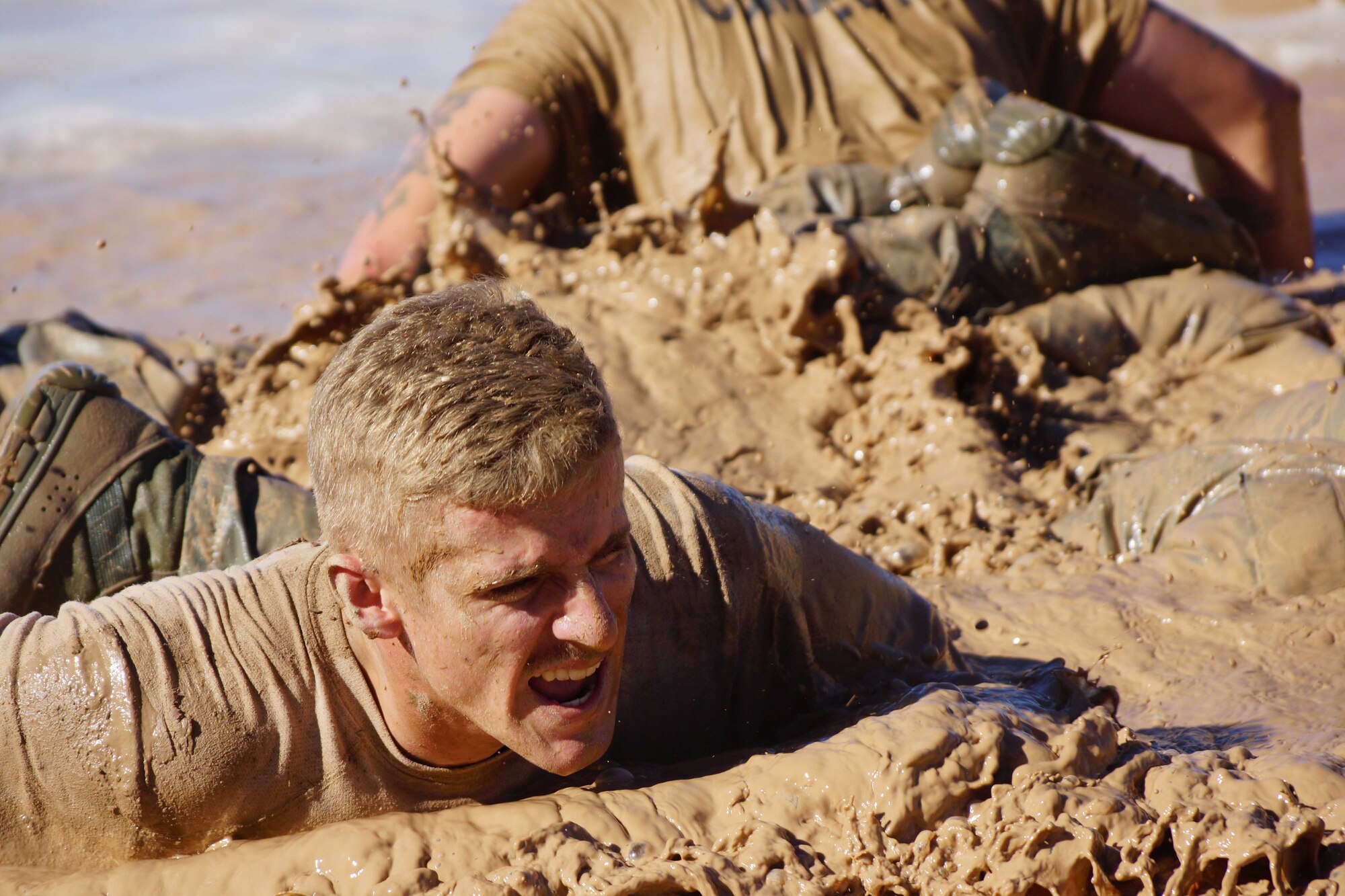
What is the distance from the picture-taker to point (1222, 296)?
4.23m

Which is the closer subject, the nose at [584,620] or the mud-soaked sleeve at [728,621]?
the nose at [584,620]

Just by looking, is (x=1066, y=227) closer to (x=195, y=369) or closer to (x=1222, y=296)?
(x=1222, y=296)

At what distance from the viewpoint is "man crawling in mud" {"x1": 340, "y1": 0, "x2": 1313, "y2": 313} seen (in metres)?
4.13

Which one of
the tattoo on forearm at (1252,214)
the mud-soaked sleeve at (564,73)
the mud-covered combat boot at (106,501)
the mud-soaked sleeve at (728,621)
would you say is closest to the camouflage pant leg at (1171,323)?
the tattoo on forearm at (1252,214)

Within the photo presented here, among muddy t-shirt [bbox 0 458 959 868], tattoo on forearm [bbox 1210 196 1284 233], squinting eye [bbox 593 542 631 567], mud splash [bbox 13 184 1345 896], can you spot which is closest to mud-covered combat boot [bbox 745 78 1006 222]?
mud splash [bbox 13 184 1345 896]

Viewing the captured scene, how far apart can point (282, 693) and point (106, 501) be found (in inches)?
39.5

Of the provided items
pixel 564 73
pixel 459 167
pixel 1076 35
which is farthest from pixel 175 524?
pixel 1076 35

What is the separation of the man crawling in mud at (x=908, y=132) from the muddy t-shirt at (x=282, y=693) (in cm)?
207

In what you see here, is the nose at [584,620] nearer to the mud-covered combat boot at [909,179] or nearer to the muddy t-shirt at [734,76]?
the mud-covered combat boot at [909,179]

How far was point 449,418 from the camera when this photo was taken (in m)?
1.60

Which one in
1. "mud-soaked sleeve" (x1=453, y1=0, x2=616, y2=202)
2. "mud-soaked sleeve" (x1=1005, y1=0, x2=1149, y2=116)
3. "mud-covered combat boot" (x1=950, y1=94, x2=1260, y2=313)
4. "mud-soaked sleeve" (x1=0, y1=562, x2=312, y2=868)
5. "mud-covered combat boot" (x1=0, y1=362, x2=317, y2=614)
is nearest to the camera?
"mud-soaked sleeve" (x1=0, y1=562, x2=312, y2=868)

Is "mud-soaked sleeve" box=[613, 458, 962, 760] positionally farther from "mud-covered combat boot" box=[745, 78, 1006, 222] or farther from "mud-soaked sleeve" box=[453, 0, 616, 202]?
"mud-soaked sleeve" box=[453, 0, 616, 202]

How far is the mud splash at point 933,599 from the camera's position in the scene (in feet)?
5.56

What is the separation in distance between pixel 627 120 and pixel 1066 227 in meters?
1.49
